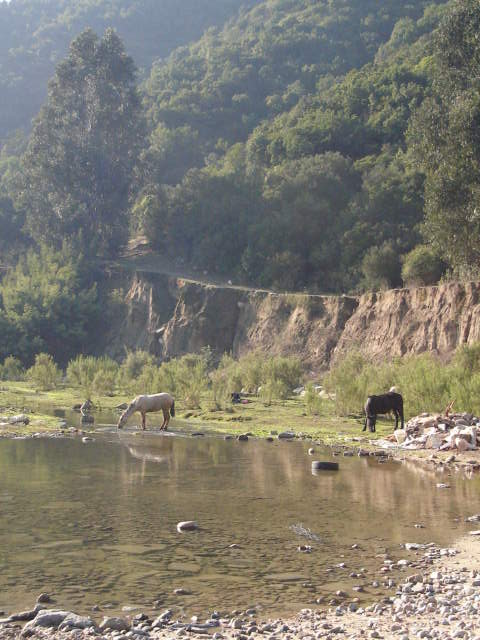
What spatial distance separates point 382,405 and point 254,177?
49.7 m

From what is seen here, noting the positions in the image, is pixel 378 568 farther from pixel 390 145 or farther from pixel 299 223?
pixel 390 145

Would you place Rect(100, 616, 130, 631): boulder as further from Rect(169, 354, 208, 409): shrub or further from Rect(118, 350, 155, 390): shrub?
Rect(118, 350, 155, 390): shrub

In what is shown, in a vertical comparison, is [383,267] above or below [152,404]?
above

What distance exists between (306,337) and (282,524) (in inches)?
1558

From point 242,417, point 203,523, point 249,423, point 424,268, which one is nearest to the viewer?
point 203,523

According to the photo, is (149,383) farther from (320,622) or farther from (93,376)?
(320,622)

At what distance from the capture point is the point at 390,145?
7181 centimetres

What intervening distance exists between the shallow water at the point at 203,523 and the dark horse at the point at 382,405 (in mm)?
6158

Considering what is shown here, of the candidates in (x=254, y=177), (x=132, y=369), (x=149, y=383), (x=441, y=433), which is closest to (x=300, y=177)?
(x=254, y=177)

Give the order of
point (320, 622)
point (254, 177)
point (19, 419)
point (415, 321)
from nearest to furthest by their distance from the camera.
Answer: point (320, 622) → point (19, 419) → point (415, 321) → point (254, 177)

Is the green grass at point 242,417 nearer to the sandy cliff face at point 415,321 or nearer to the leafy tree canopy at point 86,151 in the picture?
the sandy cliff face at point 415,321

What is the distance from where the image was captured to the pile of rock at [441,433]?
24.9 m

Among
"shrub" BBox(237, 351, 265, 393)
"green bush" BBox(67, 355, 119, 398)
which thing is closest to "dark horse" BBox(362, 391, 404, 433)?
"shrub" BBox(237, 351, 265, 393)

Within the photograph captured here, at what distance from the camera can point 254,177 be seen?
76750 millimetres
